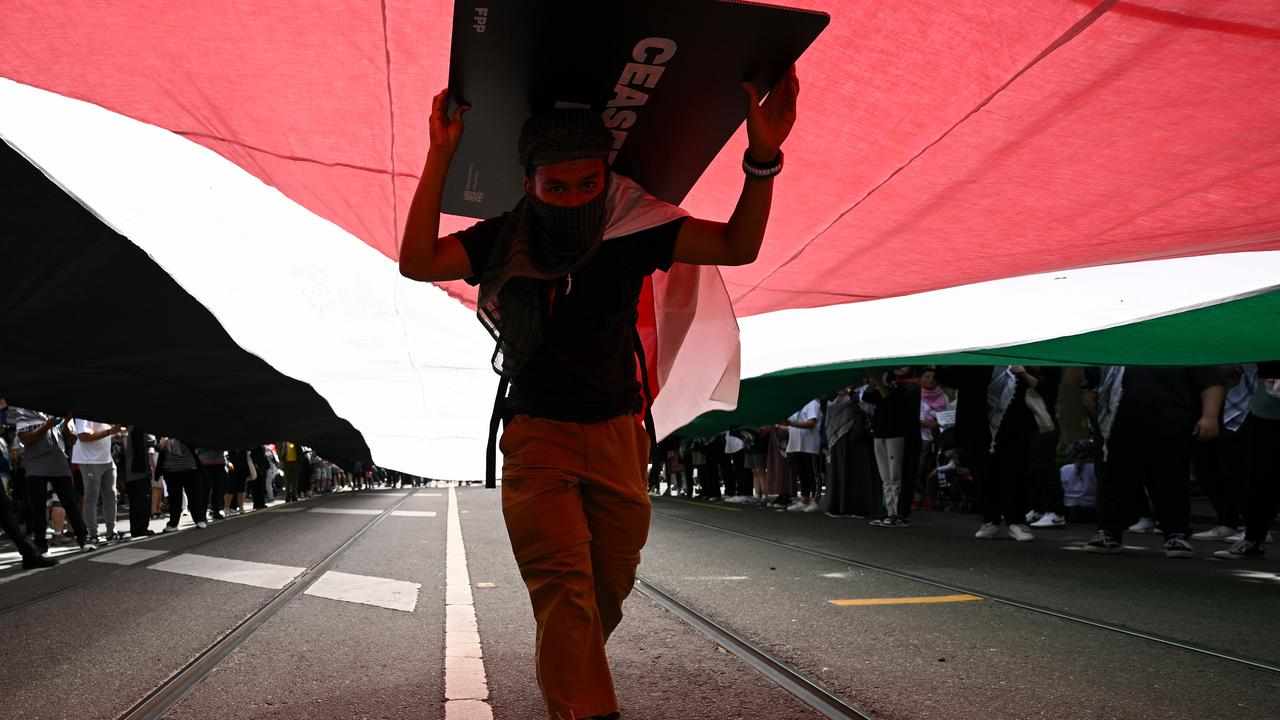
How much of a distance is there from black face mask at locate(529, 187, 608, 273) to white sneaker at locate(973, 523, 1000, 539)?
8051 millimetres

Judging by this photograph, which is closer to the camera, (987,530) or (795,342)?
(795,342)

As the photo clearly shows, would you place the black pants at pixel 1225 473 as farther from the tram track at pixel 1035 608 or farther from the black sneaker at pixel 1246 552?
the tram track at pixel 1035 608

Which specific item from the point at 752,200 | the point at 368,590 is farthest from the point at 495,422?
the point at 368,590

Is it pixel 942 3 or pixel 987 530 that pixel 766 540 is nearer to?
pixel 987 530

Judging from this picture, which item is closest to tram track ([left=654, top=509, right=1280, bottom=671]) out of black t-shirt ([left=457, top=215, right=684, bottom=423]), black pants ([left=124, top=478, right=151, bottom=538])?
black t-shirt ([left=457, top=215, right=684, bottom=423])

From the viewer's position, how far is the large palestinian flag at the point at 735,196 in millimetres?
3678

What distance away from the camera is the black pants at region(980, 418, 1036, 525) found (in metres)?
9.51

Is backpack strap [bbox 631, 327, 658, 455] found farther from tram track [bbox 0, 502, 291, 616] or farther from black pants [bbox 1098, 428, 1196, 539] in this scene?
black pants [bbox 1098, 428, 1196, 539]

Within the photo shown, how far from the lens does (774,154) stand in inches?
106

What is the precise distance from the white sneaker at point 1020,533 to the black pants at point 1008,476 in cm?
11

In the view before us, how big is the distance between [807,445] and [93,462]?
10.2 metres

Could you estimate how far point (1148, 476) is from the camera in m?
8.03

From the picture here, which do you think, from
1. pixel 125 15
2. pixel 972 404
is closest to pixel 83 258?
pixel 125 15

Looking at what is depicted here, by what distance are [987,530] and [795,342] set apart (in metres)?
3.24
